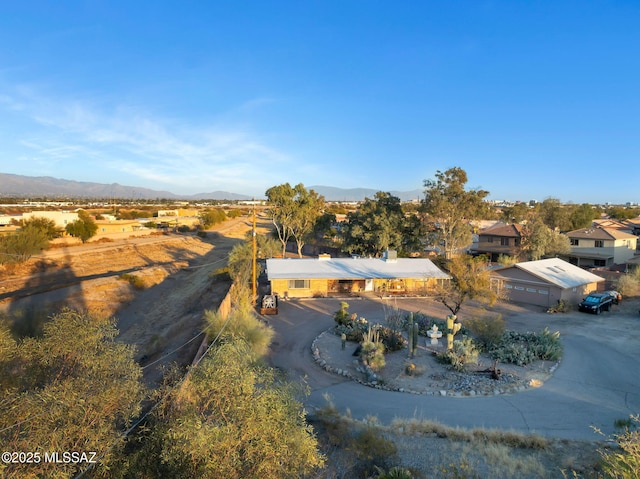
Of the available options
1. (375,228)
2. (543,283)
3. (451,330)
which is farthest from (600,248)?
(451,330)

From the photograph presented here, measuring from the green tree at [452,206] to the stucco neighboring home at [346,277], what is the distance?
28.9 ft

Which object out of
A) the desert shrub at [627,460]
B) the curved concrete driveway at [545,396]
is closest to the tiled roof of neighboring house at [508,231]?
the curved concrete driveway at [545,396]

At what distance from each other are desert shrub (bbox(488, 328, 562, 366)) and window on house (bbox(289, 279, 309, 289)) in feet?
42.6

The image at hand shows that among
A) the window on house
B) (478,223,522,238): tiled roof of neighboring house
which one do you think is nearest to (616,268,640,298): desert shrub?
(478,223,522,238): tiled roof of neighboring house

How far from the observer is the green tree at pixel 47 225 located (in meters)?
48.5

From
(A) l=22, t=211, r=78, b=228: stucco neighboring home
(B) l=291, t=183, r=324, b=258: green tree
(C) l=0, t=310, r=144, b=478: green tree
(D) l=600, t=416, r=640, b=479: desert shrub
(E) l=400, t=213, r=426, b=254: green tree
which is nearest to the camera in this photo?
(C) l=0, t=310, r=144, b=478: green tree

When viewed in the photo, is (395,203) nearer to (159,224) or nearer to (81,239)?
(81,239)

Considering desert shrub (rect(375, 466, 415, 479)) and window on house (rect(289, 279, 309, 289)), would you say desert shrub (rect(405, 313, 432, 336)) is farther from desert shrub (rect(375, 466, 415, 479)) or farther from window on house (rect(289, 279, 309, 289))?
desert shrub (rect(375, 466, 415, 479))

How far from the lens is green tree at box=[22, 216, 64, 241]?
4847cm

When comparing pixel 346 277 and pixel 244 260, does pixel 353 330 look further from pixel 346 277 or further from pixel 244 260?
pixel 244 260

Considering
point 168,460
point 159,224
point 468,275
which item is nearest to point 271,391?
point 168,460

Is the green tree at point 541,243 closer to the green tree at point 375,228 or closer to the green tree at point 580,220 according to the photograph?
the green tree at point 375,228

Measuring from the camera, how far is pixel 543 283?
2412 centimetres

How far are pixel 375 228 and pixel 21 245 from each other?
35593 millimetres
